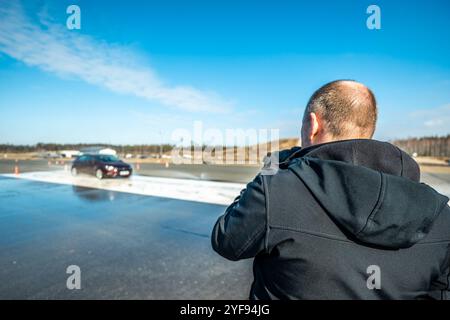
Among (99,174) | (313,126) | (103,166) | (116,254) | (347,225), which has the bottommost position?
(116,254)

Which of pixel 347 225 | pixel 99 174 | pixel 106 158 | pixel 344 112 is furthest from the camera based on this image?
pixel 106 158

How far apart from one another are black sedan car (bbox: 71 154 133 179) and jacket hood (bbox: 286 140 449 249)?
14864 millimetres

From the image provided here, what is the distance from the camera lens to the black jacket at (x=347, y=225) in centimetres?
111

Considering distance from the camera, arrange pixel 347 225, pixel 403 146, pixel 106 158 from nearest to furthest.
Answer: pixel 347 225, pixel 106 158, pixel 403 146

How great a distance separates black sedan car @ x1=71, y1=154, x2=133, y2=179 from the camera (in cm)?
1457

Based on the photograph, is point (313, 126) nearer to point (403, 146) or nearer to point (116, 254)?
point (116, 254)

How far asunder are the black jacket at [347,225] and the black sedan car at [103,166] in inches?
577

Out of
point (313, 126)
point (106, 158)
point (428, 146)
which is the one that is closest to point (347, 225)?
point (313, 126)

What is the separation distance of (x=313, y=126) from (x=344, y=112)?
16 cm

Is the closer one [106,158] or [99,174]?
[99,174]

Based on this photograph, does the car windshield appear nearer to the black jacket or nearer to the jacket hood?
the black jacket

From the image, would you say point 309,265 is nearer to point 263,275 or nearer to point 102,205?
point 263,275

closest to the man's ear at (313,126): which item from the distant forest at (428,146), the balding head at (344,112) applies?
the balding head at (344,112)

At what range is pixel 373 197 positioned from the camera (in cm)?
111
